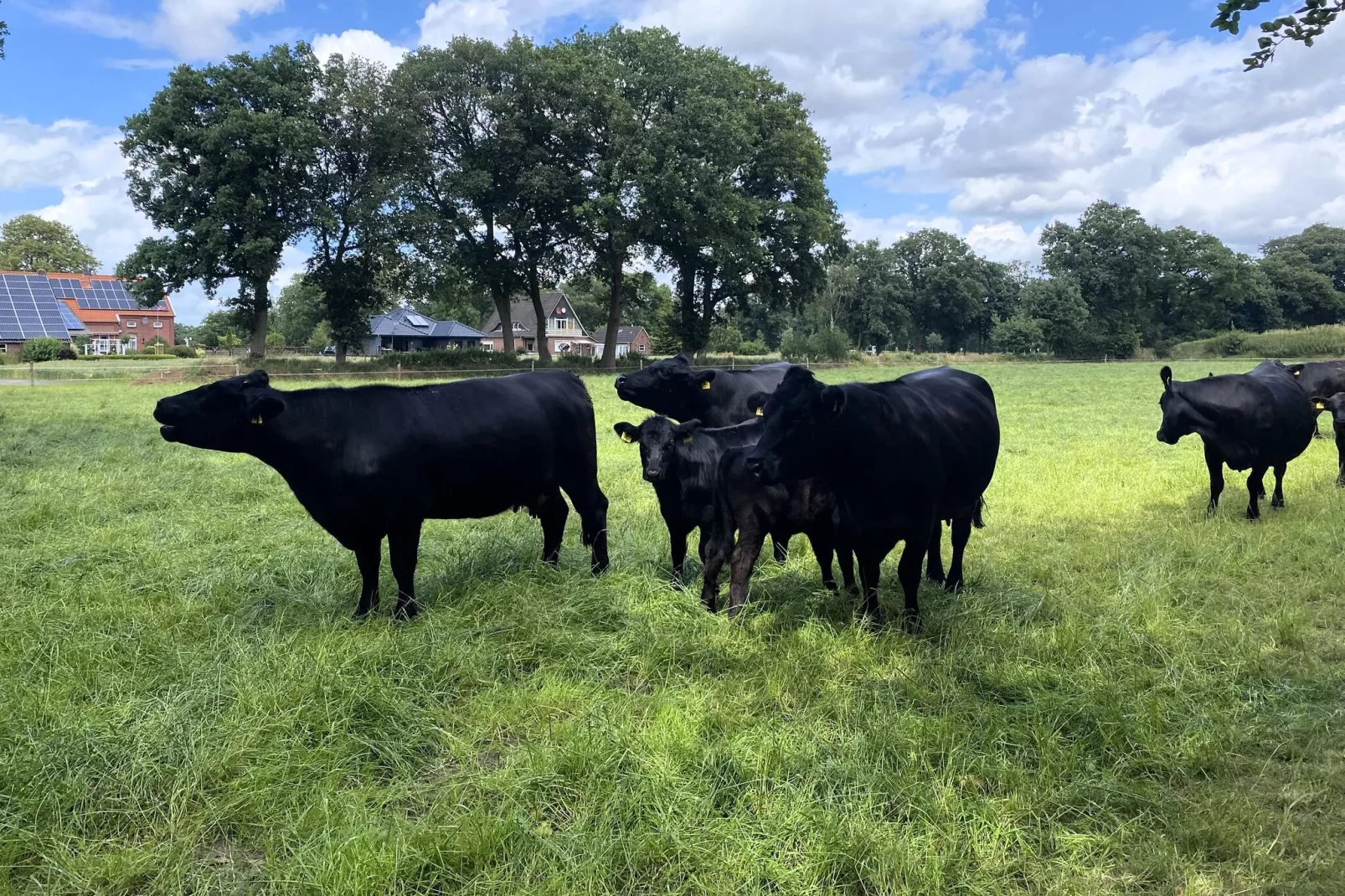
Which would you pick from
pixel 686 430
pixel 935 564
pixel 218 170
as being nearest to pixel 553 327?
pixel 218 170

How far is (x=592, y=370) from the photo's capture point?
1604 inches

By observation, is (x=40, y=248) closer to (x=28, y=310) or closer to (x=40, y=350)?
(x=28, y=310)

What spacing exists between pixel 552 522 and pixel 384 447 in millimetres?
1690

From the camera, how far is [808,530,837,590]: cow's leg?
5965mm

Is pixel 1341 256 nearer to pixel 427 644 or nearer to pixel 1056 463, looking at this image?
pixel 1056 463

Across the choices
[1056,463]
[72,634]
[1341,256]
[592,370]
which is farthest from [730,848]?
[1341,256]

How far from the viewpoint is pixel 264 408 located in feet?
17.7

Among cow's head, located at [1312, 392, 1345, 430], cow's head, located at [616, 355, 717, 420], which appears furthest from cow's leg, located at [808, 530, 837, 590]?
cow's head, located at [1312, 392, 1345, 430]

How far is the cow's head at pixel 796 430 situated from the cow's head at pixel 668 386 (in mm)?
3427

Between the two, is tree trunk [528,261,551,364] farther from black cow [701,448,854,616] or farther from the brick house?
the brick house

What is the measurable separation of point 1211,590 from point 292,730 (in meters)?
6.45

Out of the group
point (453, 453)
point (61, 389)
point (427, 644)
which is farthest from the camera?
point (61, 389)

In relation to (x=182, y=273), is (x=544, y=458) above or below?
below

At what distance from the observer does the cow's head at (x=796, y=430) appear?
202 inches
